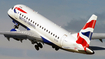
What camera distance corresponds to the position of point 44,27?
7306cm

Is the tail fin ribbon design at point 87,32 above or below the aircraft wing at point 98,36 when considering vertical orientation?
below

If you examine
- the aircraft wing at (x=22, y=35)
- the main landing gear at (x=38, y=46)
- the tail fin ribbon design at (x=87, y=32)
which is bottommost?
the tail fin ribbon design at (x=87, y=32)

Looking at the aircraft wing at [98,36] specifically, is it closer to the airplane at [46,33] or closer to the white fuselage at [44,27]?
the airplane at [46,33]

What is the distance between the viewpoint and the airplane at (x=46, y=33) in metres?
62.9

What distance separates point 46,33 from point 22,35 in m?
5.77

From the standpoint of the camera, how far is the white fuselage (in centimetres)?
6651

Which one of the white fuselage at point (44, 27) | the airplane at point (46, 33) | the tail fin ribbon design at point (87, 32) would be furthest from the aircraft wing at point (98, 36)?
the tail fin ribbon design at point (87, 32)

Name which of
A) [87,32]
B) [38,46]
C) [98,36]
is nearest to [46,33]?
[38,46]

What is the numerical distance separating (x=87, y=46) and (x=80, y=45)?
5.15 ft

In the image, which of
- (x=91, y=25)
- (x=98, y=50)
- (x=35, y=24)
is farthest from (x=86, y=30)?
(x=35, y=24)

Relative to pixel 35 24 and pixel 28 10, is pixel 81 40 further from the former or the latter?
pixel 28 10

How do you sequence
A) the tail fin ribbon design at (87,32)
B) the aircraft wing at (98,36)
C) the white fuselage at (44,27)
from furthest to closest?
the aircraft wing at (98,36), the white fuselage at (44,27), the tail fin ribbon design at (87,32)

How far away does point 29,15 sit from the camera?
78.4 meters

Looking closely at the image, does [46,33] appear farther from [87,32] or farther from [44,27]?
[87,32]
